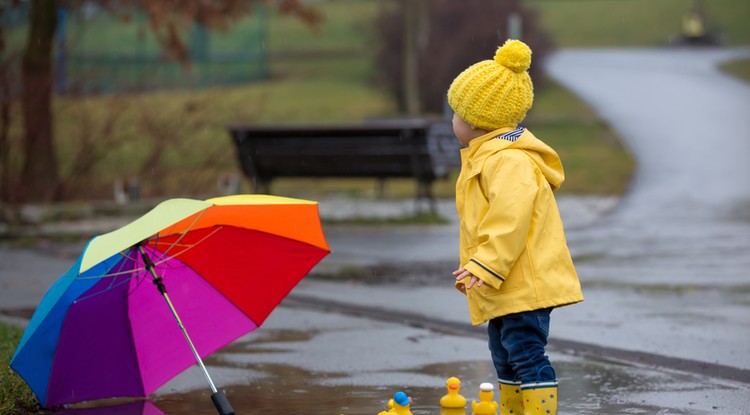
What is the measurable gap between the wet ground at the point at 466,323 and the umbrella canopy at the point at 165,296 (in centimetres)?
37

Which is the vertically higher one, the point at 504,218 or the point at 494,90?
the point at 494,90

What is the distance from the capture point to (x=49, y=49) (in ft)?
56.4

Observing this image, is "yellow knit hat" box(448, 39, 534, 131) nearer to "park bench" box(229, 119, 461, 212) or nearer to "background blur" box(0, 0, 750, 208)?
"park bench" box(229, 119, 461, 212)

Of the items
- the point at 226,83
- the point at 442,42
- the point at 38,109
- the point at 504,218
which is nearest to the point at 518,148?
the point at 504,218

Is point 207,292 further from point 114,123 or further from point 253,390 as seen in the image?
point 114,123

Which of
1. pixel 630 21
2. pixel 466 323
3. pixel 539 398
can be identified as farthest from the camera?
pixel 630 21

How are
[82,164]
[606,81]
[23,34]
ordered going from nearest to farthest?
1. [82,164]
2. [23,34]
3. [606,81]

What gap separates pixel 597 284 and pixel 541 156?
17.1 ft

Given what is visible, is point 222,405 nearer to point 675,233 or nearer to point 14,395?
point 14,395

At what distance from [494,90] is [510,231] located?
626mm

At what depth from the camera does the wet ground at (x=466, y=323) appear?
5750mm

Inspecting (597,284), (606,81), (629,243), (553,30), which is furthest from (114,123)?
(553,30)

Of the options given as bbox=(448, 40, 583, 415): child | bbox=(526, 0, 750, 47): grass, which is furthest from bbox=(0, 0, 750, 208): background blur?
bbox=(448, 40, 583, 415): child

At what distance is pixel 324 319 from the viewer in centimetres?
815
